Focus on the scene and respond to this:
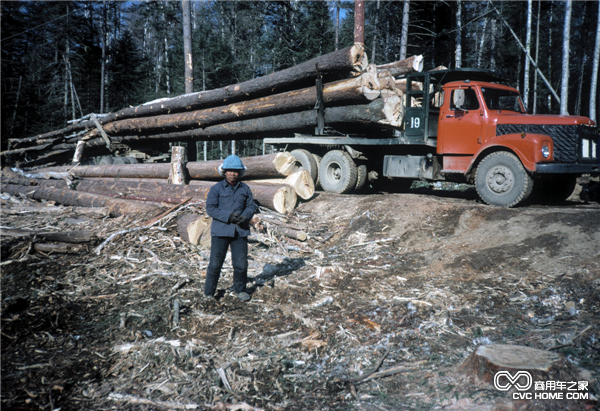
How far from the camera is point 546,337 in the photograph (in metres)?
3.73

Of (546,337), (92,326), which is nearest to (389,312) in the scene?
(546,337)

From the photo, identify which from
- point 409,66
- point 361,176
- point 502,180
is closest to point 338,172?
point 361,176

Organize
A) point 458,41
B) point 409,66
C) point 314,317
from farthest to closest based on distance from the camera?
point 458,41
point 409,66
point 314,317

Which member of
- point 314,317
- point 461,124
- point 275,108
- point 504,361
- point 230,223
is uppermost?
point 275,108

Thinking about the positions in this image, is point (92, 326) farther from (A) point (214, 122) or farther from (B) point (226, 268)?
(A) point (214, 122)

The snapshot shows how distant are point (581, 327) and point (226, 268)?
4653 mm

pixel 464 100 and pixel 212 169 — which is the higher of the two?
pixel 464 100

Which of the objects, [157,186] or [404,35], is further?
[404,35]

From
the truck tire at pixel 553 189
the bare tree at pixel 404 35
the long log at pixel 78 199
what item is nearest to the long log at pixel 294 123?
the truck tire at pixel 553 189

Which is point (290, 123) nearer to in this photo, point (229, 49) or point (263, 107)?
point (263, 107)

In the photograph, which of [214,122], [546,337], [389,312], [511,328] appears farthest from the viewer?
[214,122]

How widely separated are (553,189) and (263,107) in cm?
738

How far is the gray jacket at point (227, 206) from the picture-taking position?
16.4 ft

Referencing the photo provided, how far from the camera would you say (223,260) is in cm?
505
